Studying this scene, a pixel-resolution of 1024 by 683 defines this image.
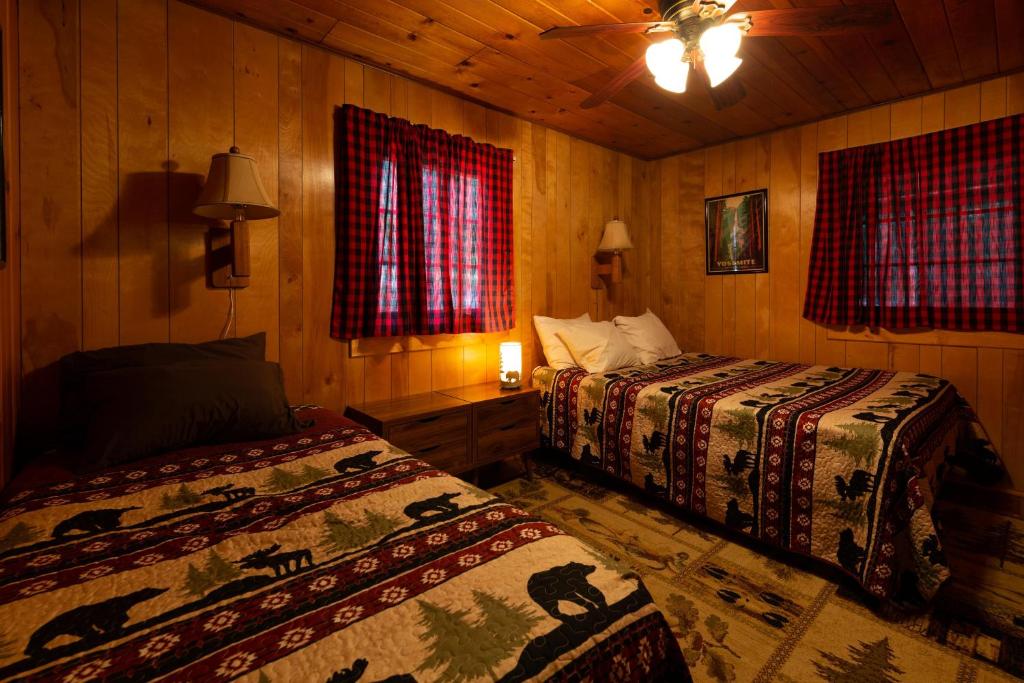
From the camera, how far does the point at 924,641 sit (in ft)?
5.17

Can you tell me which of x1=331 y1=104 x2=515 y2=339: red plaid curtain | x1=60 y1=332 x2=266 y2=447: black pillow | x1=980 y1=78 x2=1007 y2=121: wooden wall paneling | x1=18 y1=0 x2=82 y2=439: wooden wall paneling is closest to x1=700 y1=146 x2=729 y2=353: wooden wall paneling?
x1=980 y1=78 x2=1007 y2=121: wooden wall paneling

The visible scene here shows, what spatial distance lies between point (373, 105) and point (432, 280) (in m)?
0.94

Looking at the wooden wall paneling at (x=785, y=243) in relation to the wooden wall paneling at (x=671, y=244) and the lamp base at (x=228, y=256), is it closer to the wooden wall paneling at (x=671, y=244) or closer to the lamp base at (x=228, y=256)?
the wooden wall paneling at (x=671, y=244)

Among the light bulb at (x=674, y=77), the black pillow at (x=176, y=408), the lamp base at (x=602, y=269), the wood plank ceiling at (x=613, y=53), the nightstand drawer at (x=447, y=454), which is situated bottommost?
the nightstand drawer at (x=447, y=454)

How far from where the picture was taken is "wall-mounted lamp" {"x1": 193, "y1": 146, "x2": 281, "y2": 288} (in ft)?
5.88

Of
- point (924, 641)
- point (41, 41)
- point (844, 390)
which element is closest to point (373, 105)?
point (41, 41)

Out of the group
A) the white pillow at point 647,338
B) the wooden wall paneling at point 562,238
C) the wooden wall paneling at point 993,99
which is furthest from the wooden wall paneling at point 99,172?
the wooden wall paneling at point 993,99

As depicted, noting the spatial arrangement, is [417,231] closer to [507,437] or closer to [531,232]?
[531,232]

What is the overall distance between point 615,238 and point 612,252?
18cm

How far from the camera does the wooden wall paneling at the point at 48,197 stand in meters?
1.69

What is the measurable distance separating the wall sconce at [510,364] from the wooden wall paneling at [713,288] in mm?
1865

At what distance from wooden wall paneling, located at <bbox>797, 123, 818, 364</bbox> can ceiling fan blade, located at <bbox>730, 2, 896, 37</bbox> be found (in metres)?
1.90

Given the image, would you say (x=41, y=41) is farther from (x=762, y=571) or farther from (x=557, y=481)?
(x=762, y=571)

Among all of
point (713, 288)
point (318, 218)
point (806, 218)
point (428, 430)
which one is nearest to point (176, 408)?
point (428, 430)
